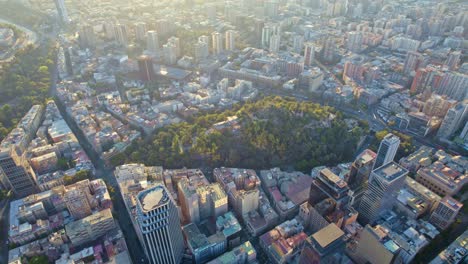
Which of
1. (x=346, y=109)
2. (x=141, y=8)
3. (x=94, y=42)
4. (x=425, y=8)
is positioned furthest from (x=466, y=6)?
(x=94, y=42)

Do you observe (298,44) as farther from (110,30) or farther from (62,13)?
(62,13)

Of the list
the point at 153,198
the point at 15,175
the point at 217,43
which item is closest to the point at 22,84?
the point at 15,175

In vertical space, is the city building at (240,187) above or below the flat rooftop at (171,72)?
below

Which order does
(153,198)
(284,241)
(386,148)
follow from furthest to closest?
(386,148) → (284,241) → (153,198)

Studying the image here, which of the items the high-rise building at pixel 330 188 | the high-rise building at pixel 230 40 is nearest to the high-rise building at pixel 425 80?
the high-rise building at pixel 330 188

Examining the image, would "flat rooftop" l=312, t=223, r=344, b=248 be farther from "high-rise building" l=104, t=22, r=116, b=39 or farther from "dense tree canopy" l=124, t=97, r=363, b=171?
"high-rise building" l=104, t=22, r=116, b=39

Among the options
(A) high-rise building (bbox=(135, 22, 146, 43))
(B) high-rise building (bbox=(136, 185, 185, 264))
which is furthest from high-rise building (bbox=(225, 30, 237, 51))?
(B) high-rise building (bbox=(136, 185, 185, 264))

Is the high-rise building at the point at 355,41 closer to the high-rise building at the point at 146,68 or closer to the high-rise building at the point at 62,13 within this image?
the high-rise building at the point at 146,68
